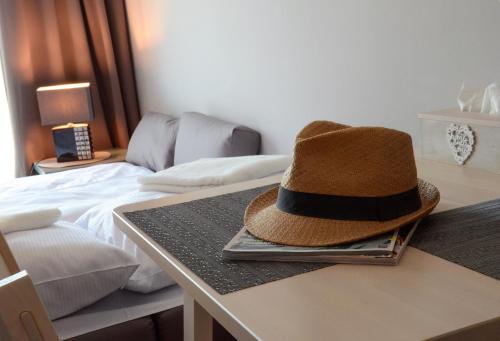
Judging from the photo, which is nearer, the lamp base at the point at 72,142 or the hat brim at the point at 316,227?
the hat brim at the point at 316,227

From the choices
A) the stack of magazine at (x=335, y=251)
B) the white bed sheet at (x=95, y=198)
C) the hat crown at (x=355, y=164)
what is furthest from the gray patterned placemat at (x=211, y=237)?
the white bed sheet at (x=95, y=198)

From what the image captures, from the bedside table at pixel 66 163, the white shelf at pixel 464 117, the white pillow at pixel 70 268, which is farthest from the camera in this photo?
the bedside table at pixel 66 163

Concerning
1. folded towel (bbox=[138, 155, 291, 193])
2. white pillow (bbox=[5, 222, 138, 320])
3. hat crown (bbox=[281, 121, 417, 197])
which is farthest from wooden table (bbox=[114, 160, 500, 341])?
folded towel (bbox=[138, 155, 291, 193])

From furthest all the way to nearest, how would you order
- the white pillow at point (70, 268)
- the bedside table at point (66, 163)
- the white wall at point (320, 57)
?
the bedside table at point (66, 163)
the white wall at point (320, 57)
the white pillow at point (70, 268)

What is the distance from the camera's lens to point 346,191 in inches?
40.1

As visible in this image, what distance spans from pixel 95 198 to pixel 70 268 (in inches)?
46.1

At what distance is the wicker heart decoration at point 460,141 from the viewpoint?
137 cm

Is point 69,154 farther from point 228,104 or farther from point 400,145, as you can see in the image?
point 400,145

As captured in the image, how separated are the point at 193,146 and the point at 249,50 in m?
0.50

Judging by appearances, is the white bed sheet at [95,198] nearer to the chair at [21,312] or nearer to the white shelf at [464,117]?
the white shelf at [464,117]

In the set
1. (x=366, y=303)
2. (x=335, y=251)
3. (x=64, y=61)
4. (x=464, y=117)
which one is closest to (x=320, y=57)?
(x=464, y=117)

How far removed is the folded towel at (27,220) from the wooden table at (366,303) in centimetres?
92

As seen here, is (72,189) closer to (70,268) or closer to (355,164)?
(70,268)

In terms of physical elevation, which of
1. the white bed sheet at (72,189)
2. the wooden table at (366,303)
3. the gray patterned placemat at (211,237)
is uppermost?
the wooden table at (366,303)
